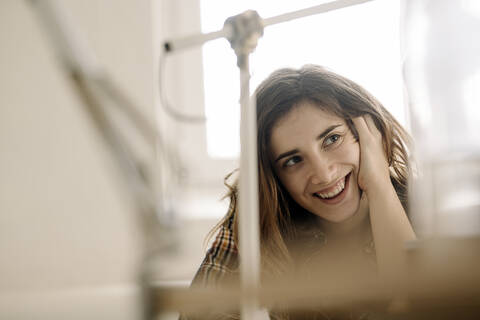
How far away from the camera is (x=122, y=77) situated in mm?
1165

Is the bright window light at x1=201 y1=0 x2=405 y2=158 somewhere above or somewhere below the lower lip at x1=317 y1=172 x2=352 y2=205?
above

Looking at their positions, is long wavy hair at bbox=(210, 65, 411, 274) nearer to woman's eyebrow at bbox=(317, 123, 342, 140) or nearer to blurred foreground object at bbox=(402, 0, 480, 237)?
woman's eyebrow at bbox=(317, 123, 342, 140)

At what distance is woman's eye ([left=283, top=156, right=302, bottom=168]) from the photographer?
0.62 metres

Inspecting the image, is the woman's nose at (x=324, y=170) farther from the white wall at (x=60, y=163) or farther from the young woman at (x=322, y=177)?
the white wall at (x=60, y=163)

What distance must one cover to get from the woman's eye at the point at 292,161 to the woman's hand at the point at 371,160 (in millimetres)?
86

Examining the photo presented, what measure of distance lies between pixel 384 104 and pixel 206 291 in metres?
0.51

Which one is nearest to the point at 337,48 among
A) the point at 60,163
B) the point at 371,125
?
the point at 371,125

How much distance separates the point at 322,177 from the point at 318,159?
3cm

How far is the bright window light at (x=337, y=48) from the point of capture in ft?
2.30

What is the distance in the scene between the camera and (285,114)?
0.63 m

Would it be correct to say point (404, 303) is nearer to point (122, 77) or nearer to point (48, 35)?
point (48, 35)

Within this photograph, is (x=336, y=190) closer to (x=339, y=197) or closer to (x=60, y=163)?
(x=339, y=197)

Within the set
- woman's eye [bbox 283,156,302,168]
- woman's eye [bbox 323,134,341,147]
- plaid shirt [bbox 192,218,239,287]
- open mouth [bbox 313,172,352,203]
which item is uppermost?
woman's eye [bbox 323,134,341,147]

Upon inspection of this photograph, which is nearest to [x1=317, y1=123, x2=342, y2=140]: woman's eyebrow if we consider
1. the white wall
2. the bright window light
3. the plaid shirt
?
the bright window light
